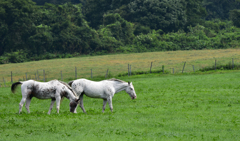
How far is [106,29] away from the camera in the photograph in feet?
288

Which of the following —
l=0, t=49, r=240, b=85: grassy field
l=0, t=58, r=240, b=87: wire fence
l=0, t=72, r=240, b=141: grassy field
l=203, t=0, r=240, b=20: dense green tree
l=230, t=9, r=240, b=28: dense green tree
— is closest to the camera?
l=0, t=72, r=240, b=141: grassy field

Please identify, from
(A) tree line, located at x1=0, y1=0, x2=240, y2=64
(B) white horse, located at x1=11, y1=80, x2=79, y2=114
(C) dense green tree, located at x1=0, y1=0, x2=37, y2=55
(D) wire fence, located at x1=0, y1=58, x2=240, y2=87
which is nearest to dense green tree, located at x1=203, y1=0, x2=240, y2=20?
(A) tree line, located at x1=0, y1=0, x2=240, y2=64

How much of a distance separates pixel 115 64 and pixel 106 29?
79.2ft

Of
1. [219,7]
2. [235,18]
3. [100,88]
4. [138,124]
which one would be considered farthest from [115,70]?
[219,7]

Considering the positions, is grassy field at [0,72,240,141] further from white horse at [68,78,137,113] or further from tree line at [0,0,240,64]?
tree line at [0,0,240,64]

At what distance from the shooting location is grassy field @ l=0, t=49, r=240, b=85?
57.6m

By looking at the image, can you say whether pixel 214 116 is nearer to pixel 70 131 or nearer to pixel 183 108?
pixel 183 108

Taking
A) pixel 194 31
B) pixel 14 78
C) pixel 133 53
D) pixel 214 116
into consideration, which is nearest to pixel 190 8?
pixel 194 31

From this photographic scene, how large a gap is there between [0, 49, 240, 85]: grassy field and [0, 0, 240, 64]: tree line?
7915 millimetres

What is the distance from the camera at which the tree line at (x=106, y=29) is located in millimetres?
78375

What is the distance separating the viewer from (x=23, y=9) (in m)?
77.2

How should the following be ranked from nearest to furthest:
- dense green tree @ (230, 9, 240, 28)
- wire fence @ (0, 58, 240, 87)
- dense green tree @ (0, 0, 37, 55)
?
1. wire fence @ (0, 58, 240, 87)
2. dense green tree @ (0, 0, 37, 55)
3. dense green tree @ (230, 9, 240, 28)

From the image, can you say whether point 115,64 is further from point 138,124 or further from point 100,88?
point 138,124

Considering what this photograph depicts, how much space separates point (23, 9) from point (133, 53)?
26.3 metres
